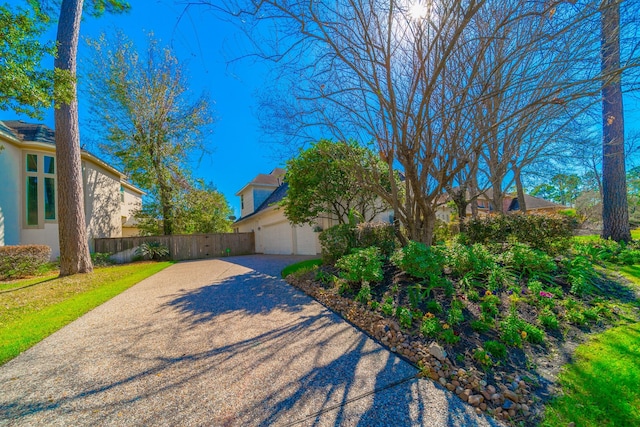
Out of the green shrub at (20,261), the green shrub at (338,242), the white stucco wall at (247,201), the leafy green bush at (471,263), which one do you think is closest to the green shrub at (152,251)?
the green shrub at (20,261)

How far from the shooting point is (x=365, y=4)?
405 centimetres

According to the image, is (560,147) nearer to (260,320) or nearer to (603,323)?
(603,323)

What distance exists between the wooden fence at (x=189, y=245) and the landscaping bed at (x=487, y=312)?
44.5 feet

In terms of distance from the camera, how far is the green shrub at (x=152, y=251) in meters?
14.5

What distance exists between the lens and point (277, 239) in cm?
1595

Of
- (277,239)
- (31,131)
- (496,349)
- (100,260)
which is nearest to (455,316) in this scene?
(496,349)

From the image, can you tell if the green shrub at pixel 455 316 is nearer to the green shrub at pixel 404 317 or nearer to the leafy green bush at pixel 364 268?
the green shrub at pixel 404 317

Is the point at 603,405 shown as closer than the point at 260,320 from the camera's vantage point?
Yes

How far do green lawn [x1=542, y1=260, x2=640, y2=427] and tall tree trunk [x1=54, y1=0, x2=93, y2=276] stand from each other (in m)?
11.9

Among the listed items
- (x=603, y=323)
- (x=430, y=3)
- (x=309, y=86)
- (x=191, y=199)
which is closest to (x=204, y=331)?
(x=309, y=86)

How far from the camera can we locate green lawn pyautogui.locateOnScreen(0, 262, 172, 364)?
3547 mm

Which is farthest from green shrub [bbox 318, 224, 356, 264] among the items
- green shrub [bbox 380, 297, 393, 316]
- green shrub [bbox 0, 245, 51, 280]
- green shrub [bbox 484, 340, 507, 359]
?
green shrub [bbox 0, 245, 51, 280]

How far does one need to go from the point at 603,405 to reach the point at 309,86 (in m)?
5.43

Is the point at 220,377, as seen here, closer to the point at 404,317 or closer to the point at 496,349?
the point at 404,317
